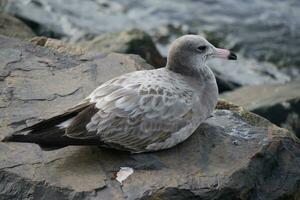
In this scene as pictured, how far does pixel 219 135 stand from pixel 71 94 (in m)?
1.46

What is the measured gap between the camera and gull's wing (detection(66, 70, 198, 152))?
5.72 metres

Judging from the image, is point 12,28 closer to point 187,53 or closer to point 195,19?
point 187,53

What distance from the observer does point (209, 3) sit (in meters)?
14.7

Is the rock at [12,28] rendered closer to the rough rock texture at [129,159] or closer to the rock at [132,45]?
the rock at [132,45]

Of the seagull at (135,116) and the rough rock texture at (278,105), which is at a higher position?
the seagull at (135,116)

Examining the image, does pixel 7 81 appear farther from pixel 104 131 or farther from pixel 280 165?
pixel 280 165

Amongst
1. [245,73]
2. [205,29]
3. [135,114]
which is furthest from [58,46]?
[205,29]

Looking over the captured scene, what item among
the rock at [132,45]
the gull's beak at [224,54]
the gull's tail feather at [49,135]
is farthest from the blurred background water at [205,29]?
the gull's tail feather at [49,135]

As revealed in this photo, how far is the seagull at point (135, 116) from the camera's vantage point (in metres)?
5.65

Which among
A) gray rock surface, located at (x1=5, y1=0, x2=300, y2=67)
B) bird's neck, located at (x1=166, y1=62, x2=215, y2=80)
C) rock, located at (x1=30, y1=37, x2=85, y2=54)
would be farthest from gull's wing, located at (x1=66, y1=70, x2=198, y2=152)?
gray rock surface, located at (x1=5, y1=0, x2=300, y2=67)

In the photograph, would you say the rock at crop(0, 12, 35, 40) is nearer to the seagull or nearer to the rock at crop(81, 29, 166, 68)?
the rock at crop(81, 29, 166, 68)

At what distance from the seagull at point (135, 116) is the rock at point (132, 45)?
3135 millimetres

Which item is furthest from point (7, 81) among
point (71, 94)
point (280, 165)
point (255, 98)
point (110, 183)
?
point (255, 98)

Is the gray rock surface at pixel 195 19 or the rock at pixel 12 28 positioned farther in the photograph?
the gray rock surface at pixel 195 19
